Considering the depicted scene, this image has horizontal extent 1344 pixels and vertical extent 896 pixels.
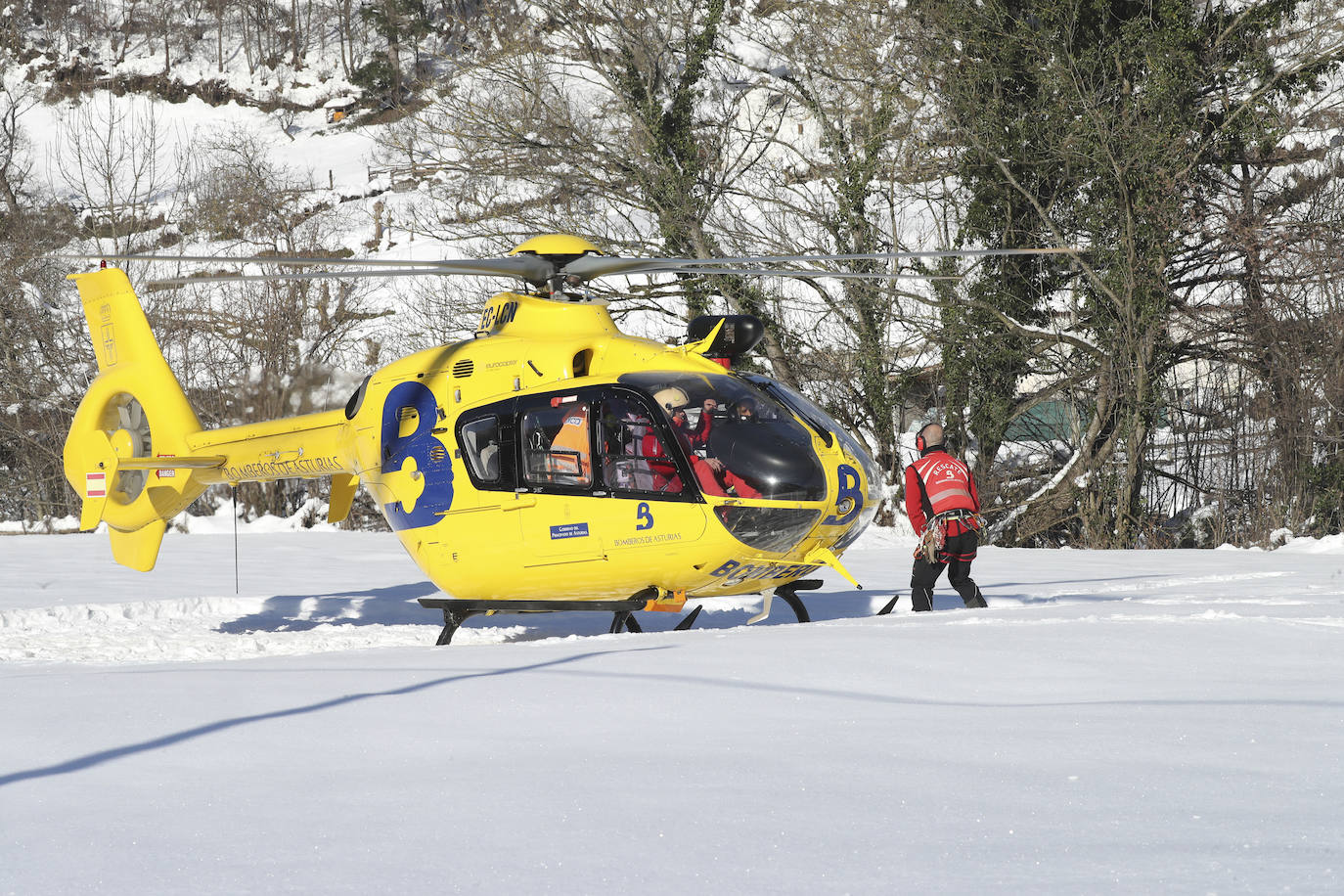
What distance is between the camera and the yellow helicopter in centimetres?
668

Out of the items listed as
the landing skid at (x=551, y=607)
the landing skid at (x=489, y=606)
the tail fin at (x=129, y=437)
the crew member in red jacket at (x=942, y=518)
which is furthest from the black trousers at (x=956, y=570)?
the tail fin at (x=129, y=437)

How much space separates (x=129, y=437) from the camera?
9500mm

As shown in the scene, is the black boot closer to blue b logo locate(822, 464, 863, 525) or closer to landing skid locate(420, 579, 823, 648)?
landing skid locate(420, 579, 823, 648)

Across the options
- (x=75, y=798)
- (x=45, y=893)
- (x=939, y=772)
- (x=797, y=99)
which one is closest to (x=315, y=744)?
(x=75, y=798)

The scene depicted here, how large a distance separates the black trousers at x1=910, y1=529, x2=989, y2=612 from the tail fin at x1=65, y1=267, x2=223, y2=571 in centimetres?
599

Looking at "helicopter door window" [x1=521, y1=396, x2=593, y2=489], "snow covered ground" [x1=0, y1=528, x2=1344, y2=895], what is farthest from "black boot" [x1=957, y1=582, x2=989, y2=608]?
"helicopter door window" [x1=521, y1=396, x2=593, y2=489]

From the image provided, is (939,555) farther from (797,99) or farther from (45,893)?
(797,99)

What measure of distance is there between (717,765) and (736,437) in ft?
13.5

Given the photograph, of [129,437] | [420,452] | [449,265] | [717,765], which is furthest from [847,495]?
[129,437]

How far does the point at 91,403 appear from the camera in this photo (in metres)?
9.54

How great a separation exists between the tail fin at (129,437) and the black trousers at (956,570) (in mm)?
5986

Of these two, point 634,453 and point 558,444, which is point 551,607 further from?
point 634,453

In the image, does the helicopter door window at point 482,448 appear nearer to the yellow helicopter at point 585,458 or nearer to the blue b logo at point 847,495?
the yellow helicopter at point 585,458

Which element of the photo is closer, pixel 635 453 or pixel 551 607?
pixel 635 453
